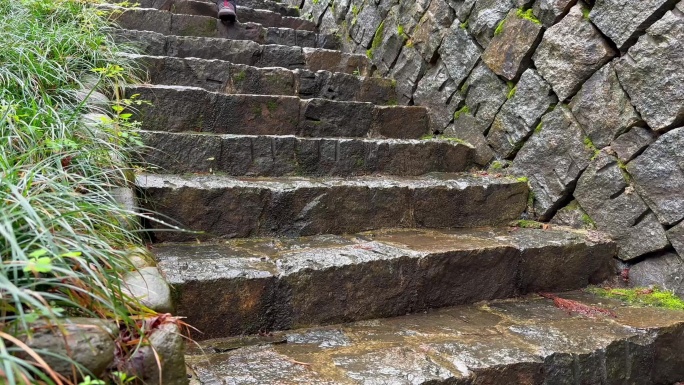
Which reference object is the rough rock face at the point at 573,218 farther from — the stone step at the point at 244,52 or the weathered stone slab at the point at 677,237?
the stone step at the point at 244,52

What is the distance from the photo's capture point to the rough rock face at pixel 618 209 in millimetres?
2469

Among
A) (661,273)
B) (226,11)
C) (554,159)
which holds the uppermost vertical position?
(226,11)

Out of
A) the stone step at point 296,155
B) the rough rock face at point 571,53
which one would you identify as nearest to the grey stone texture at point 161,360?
the stone step at point 296,155

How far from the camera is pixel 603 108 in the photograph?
2633mm

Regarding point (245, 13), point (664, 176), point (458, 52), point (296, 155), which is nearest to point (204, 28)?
point (245, 13)

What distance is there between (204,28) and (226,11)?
23cm

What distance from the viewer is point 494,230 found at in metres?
2.78

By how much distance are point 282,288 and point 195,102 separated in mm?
1431

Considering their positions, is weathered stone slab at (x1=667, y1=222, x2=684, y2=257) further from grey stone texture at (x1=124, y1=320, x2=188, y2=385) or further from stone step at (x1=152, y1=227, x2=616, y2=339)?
grey stone texture at (x1=124, y1=320, x2=188, y2=385)

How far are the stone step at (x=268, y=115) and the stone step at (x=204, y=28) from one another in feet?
4.13

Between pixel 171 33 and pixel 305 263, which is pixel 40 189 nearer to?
pixel 305 263

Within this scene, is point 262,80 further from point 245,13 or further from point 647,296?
point 647,296

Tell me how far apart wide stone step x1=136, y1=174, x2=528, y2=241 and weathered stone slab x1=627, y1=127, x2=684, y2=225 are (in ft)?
2.10

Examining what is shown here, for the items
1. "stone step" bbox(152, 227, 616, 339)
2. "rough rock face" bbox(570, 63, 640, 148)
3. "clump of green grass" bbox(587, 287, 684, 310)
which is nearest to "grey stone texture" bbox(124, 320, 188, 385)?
"stone step" bbox(152, 227, 616, 339)
